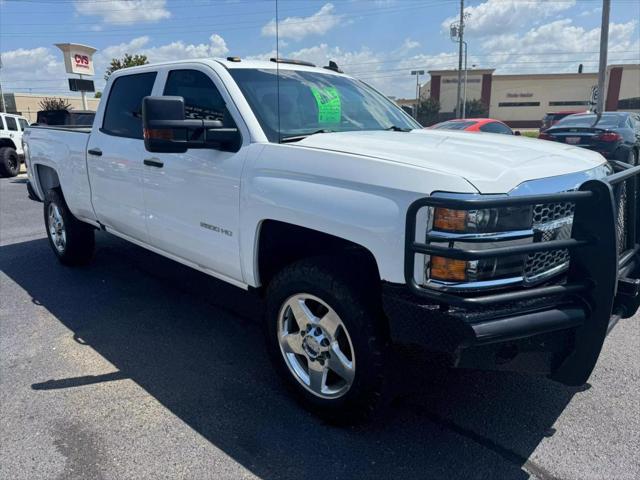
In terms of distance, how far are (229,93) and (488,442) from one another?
252 cm

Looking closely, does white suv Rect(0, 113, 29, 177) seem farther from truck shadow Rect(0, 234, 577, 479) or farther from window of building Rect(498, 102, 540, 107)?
window of building Rect(498, 102, 540, 107)

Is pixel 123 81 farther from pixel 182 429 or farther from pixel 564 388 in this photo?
pixel 564 388

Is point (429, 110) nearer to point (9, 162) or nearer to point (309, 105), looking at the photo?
point (9, 162)

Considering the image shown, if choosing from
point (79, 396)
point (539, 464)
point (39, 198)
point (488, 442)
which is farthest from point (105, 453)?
point (39, 198)

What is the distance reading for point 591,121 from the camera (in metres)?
11.0

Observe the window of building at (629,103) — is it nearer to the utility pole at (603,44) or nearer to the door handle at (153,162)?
the utility pole at (603,44)

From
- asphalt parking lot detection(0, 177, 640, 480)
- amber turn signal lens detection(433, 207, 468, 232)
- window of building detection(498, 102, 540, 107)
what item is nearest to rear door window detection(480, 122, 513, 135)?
asphalt parking lot detection(0, 177, 640, 480)

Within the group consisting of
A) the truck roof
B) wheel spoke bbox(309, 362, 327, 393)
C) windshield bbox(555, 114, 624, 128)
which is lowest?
wheel spoke bbox(309, 362, 327, 393)

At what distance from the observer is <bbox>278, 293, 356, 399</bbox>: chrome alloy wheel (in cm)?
265

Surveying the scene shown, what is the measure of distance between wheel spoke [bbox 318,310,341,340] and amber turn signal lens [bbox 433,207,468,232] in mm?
790

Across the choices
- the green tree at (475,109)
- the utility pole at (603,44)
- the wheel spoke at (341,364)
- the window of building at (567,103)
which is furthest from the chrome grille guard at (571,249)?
the window of building at (567,103)

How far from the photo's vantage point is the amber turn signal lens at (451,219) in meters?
2.12

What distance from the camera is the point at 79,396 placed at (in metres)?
3.09

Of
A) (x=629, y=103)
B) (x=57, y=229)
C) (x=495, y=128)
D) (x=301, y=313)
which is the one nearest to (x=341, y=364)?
(x=301, y=313)
